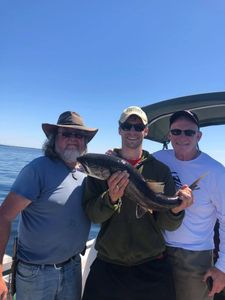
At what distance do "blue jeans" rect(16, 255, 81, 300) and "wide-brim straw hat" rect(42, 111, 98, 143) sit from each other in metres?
1.50

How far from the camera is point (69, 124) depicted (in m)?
3.90

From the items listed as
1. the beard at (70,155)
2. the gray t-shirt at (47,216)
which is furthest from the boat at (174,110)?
the beard at (70,155)

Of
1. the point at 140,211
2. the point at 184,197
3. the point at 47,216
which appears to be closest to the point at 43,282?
the point at 47,216

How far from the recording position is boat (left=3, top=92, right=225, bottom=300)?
4.71 metres

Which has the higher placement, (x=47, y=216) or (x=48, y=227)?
(x=47, y=216)

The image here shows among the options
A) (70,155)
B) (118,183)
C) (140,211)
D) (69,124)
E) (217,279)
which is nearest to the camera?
(118,183)

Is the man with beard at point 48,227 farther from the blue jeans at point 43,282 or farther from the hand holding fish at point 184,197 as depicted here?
the hand holding fish at point 184,197

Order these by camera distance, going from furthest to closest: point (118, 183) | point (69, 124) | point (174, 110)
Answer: point (174, 110) < point (69, 124) < point (118, 183)

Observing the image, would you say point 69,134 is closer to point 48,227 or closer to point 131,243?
point 48,227

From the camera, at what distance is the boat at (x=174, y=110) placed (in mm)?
4711

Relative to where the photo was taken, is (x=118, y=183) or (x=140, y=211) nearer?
(x=118, y=183)

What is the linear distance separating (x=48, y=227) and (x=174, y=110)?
2.60 meters

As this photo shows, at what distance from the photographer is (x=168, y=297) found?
3504mm

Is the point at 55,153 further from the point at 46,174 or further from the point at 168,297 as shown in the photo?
the point at 168,297
